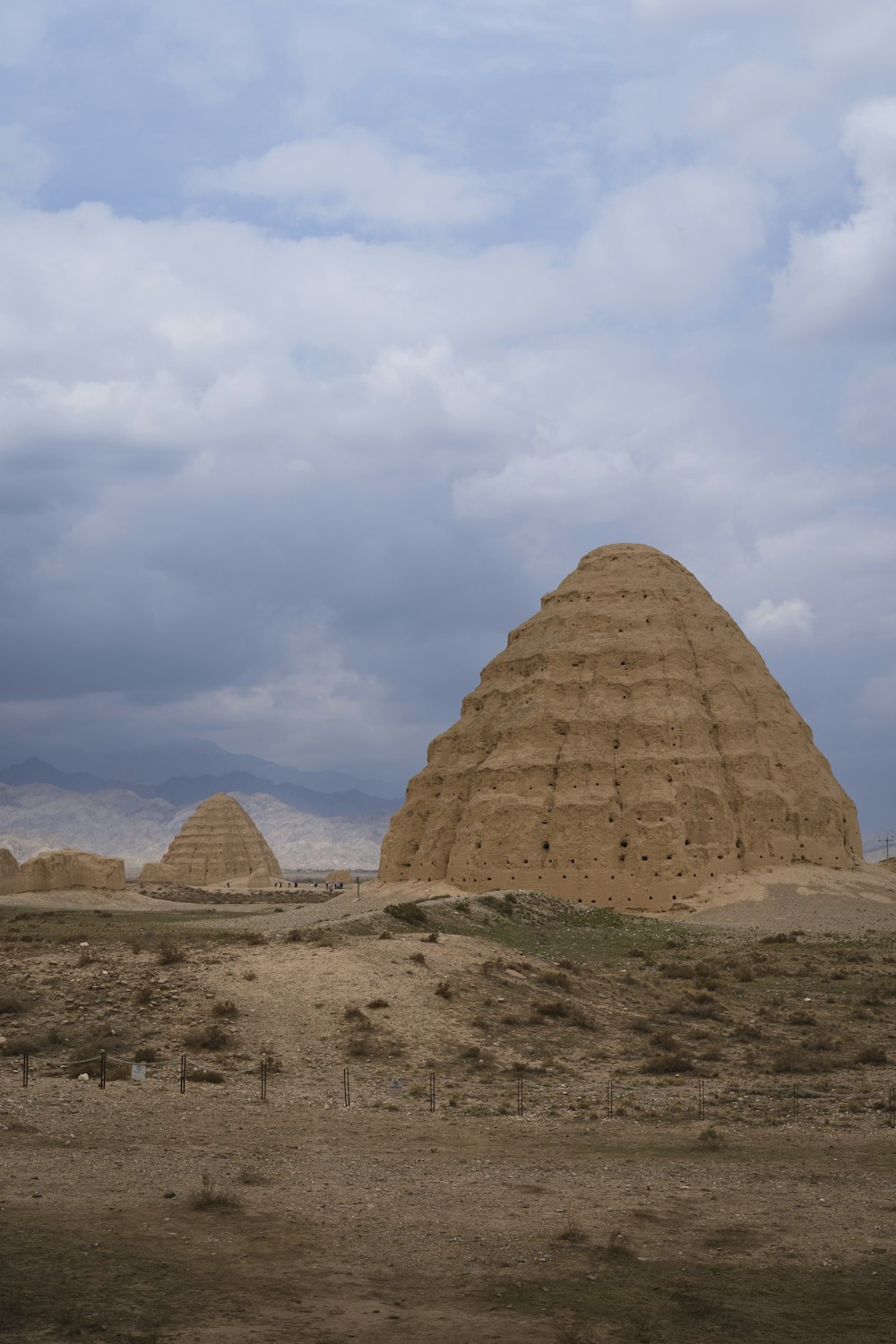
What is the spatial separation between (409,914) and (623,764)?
19164mm

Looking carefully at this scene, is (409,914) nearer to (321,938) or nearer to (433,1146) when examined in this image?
(321,938)

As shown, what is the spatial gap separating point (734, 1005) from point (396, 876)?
3298 cm

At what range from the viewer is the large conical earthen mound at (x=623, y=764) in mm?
48531

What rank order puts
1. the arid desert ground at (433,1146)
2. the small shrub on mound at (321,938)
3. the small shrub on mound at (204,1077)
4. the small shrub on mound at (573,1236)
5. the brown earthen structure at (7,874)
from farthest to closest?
1. the brown earthen structure at (7,874)
2. the small shrub on mound at (321,938)
3. the small shrub on mound at (204,1077)
4. the small shrub on mound at (573,1236)
5. the arid desert ground at (433,1146)

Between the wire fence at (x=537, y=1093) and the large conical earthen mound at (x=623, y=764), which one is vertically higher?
the large conical earthen mound at (x=623, y=764)

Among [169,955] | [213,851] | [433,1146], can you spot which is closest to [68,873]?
[213,851]

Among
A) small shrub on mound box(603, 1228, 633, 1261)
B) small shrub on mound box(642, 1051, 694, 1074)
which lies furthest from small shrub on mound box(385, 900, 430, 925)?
small shrub on mound box(603, 1228, 633, 1261)

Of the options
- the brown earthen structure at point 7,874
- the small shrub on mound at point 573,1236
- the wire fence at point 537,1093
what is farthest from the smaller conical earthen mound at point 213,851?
the small shrub on mound at point 573,1236

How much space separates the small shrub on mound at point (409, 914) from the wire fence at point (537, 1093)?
1510 centimetres

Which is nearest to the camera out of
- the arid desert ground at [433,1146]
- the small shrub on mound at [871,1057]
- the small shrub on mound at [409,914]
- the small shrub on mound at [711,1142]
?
the arid desert ground at [433,1146]

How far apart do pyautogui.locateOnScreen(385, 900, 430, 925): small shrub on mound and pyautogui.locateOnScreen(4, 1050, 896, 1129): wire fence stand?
49.5ft

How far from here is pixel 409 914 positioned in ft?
110

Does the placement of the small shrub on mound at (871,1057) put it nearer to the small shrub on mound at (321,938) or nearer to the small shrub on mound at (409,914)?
the small shrub on mound at (321,938)

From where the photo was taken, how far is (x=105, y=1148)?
13094 mm
